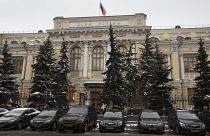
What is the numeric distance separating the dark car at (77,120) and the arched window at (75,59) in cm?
1907

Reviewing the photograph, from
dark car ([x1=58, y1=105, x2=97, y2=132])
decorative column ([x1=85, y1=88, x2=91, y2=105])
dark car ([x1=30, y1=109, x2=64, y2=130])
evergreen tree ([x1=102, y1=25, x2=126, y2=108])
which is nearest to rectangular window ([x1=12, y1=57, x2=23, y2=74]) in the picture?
decorative column ([x1=85, y1=88, x2=91, y2=105])

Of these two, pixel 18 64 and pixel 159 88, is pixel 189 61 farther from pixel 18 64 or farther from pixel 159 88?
pixel 18 64

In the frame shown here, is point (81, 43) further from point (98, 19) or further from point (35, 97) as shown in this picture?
point (35, 97)

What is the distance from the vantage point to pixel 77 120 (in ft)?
50.9

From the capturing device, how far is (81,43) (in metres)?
36.4

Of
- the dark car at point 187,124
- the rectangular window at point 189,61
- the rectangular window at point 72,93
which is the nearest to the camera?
the dark car at point 187,124

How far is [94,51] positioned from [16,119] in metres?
21.1

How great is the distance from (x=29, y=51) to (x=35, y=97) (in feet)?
43.8

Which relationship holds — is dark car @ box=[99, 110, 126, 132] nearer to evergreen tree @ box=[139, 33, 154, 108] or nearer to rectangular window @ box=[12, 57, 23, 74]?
evergreen tree @ box=[139, 33, 154, 108]

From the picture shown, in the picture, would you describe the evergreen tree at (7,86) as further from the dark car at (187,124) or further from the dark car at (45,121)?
the dark car at (187,124)

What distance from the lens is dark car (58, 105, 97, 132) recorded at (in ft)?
50.4

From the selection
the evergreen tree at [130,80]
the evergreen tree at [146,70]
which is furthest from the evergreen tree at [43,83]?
the evergreen tree at [146,70]

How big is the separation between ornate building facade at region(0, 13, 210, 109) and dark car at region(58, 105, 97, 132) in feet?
51.7

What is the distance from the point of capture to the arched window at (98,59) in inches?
1407
